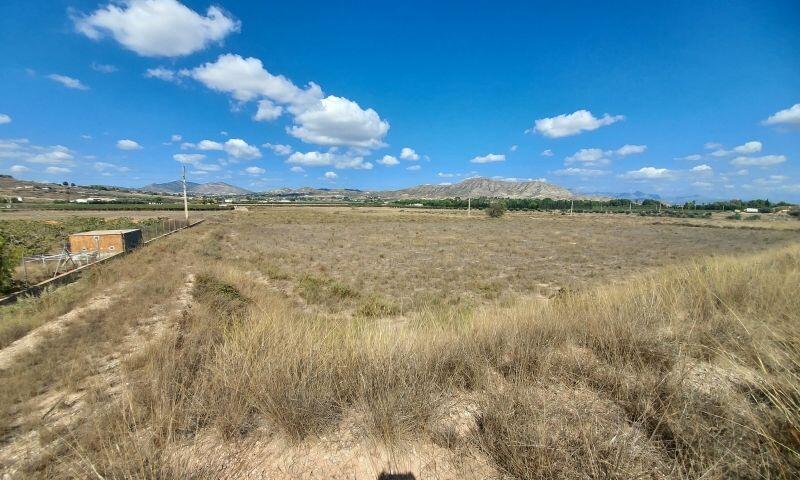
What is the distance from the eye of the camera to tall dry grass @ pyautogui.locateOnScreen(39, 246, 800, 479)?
2.36 meters

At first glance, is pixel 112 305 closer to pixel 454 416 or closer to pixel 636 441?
pixel 454 416

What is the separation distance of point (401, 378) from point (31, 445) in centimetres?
427

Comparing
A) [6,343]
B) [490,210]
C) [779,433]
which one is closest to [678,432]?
[779,433]

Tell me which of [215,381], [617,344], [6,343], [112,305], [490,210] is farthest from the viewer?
[490,210]

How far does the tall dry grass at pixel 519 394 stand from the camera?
7.73ft

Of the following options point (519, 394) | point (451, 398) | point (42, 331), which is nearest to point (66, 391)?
point (42, 331)

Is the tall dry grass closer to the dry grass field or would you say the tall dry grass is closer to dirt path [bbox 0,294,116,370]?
the dry grass field

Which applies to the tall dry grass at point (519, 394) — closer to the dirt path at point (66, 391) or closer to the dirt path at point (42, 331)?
the dirt path at point (66, 391)

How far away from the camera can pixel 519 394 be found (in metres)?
3.08

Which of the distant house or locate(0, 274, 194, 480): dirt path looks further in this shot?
the distant house

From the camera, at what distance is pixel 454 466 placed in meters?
2.64

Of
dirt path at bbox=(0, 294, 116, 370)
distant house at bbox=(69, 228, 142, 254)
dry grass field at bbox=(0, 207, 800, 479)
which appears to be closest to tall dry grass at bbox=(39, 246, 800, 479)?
dry grass field at bbox=(0, 207, 800, 479)

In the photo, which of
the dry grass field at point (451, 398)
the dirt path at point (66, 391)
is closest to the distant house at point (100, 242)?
the dirt path at point (66, 391)

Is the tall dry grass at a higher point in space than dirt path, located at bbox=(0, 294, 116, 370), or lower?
higher
